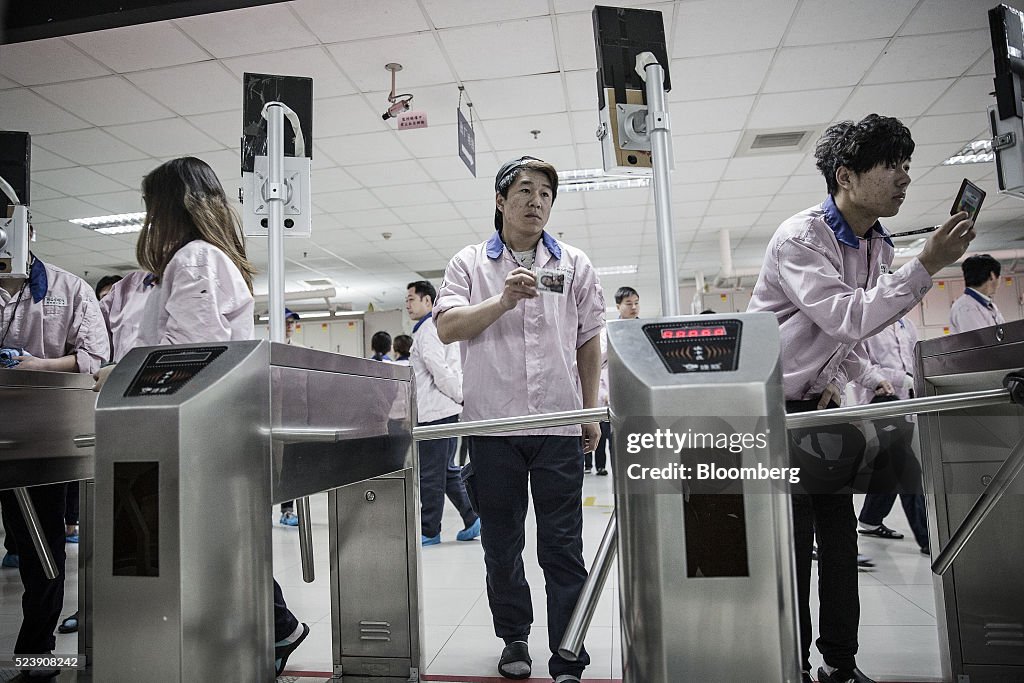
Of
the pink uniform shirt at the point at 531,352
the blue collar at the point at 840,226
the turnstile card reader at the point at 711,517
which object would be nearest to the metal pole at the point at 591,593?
the turnstile card reader at the point at 711,517

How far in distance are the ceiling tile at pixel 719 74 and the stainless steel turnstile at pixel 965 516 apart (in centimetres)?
292

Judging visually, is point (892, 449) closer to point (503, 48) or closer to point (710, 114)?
point (503, 48)

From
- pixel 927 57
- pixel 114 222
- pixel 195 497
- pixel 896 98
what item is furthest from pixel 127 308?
pixel 114 222

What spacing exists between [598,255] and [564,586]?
25.9ft

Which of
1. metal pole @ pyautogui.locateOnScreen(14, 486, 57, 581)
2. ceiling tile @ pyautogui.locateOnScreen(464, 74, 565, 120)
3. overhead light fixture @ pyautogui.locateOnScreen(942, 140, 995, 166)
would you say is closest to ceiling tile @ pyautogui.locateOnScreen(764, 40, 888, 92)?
ceiling tile @ pyautogui.locateOnScreen(464, 74, 565, 120)

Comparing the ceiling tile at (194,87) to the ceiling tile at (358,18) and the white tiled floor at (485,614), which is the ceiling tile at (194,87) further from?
the white tiled floor at (485,614)

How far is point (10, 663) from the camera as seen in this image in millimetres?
1857

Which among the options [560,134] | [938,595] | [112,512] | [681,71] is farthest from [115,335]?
[560,134]

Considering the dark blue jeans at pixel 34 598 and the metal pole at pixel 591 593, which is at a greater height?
the metal pole at pixel 591 593

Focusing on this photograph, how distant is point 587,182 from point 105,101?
12.1ft

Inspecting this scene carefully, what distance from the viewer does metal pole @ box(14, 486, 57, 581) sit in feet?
5.65

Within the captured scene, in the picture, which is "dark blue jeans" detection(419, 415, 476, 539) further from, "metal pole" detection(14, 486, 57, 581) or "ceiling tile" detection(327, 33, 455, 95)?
"ceiling tile" detection(327, 33, 455, 95)

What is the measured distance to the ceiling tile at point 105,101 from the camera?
4.16 metres

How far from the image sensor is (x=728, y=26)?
3729mm
